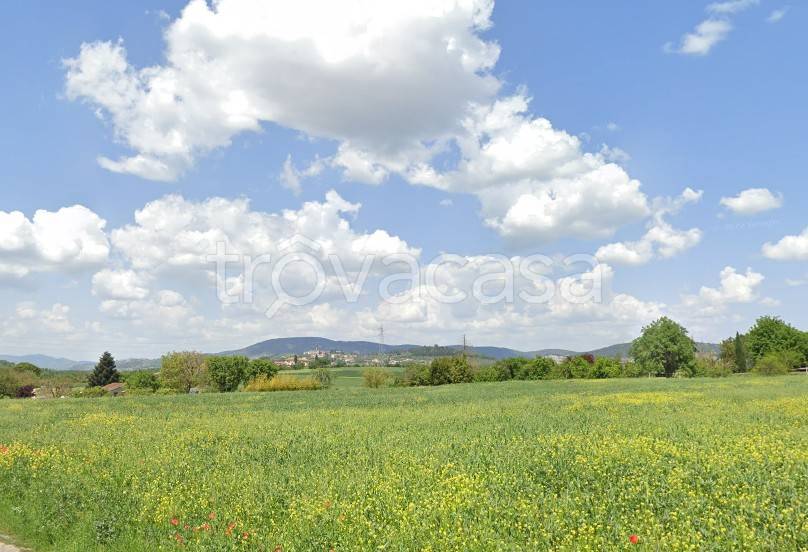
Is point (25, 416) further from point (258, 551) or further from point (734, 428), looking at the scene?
point (734, 428)

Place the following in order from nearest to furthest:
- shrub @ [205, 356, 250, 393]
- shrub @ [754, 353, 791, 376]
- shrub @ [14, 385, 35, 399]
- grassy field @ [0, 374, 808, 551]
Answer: grassy field @ [0, 374, 808, 551], shrub @ [754, 353, 791, 376], shrub @ [205, 356, 250, 393], shrub @ [14, 385, 35, 399]

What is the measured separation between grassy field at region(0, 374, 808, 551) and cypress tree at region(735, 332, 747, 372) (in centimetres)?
11390

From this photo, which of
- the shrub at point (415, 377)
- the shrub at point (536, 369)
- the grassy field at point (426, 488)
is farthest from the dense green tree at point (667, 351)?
the grassy field at point (426, 488)

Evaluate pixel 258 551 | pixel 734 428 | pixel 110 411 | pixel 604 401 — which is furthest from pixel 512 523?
pixel 110 411

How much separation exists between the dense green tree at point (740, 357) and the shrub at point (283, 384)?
302ft

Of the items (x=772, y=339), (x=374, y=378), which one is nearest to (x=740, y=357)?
(x=772, y=339)

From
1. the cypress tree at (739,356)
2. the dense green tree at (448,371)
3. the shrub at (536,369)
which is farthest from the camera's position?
the cypress tree at (739,356)

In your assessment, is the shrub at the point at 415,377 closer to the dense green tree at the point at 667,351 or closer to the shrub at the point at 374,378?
the shrub at the point at 374,378

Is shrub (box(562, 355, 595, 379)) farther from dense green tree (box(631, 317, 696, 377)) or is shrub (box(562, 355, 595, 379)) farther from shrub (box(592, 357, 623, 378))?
dense green tree (box(631, 317, 696, 377))

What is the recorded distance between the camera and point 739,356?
11988 cm

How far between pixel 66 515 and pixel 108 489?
50.1 inches

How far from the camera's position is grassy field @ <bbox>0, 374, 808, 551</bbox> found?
30.6 feet

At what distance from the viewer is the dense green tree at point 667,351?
111 m

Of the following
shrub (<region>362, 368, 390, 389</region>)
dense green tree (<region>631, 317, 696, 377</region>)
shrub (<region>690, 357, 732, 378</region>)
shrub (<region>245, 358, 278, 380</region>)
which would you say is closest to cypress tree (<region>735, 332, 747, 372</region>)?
shrub (<region>690, 357, 732, 378</region>)
